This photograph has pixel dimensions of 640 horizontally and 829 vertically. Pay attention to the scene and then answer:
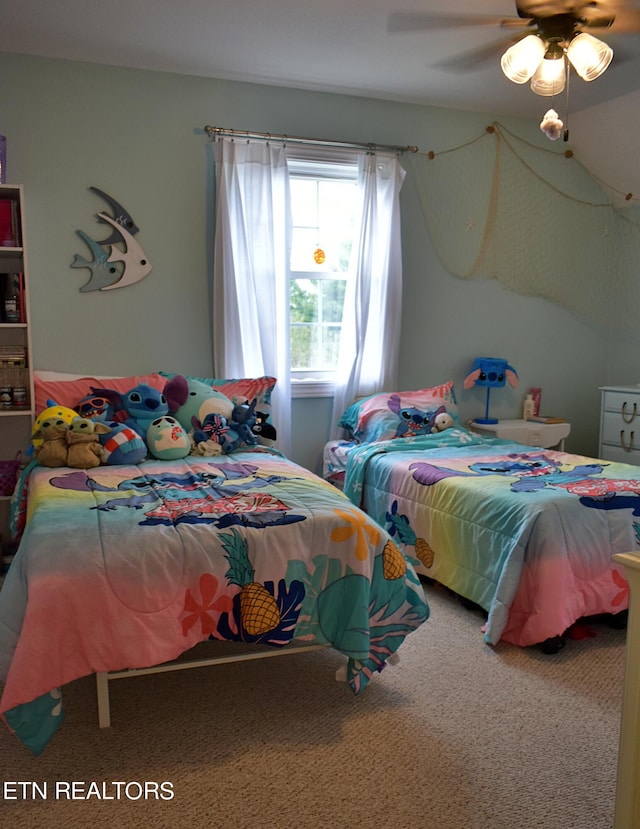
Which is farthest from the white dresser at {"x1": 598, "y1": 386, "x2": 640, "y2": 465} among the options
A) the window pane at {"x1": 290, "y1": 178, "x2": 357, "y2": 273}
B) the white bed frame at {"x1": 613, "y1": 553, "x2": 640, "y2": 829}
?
the white bed frame at {"x1": 613, "y1": 553, "x2": 640, "y2": 829}

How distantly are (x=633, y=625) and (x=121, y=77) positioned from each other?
3479 millimetres

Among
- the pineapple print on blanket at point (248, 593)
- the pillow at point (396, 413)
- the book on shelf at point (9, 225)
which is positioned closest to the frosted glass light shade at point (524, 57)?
the pillow at point (396, 413)

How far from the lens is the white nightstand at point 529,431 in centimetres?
420

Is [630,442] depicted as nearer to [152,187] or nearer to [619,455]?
[619,455]

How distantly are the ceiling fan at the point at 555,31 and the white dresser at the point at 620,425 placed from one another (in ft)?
6.82

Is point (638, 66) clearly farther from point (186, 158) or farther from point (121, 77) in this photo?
point (121, 77)

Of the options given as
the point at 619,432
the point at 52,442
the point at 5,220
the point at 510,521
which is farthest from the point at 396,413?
the point at 5,220

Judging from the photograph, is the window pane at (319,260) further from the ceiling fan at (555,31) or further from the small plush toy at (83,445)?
the small plush toy at (83,445)

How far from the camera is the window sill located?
4039mm

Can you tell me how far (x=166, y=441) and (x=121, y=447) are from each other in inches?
8.2

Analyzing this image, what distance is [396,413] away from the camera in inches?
150

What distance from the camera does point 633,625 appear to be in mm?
1213

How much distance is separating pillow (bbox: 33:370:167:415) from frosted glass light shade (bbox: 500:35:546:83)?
210 cm

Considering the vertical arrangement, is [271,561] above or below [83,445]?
below
